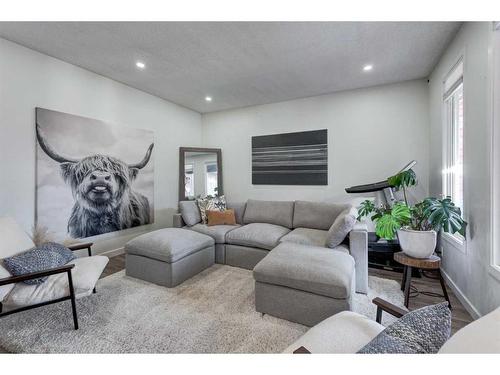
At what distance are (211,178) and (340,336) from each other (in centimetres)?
385

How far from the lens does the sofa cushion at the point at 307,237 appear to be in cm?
263

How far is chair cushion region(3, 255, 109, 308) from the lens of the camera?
157 centimetres

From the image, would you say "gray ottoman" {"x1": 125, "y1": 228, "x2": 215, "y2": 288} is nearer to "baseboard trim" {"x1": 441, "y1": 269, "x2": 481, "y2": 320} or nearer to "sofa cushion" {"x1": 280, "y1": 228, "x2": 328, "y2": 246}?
"sofa cushion" {"x1": 280, "y1": 228, "x2": 328, "y2": 246}

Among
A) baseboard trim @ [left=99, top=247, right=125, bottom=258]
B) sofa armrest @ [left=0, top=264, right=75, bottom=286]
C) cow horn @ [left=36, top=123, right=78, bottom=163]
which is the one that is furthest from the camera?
baseboard trim @ [left=99, top=247, right=125, bottom=258]

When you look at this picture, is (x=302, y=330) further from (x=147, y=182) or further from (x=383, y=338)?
(x=147, y=182)

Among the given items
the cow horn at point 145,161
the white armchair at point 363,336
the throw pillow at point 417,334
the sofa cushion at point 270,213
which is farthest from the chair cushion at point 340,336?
the cow horn at point 145,161

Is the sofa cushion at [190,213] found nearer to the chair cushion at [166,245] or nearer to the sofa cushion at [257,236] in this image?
the chair cushion at [166,245]

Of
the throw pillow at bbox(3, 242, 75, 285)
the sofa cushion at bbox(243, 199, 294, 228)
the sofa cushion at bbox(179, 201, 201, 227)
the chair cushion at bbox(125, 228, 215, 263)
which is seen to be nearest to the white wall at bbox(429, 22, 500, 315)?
the sofa cushion at bbox(243, 199, 294, 228)

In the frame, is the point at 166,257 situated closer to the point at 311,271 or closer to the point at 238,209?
the point at 311,271

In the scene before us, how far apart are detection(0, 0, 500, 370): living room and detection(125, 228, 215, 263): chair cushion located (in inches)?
0.9

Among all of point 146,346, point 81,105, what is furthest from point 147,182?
point 146,346

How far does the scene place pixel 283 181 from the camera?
410 cm

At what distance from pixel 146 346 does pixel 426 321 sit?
169 cm

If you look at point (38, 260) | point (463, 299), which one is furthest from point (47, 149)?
point (463, 299)
